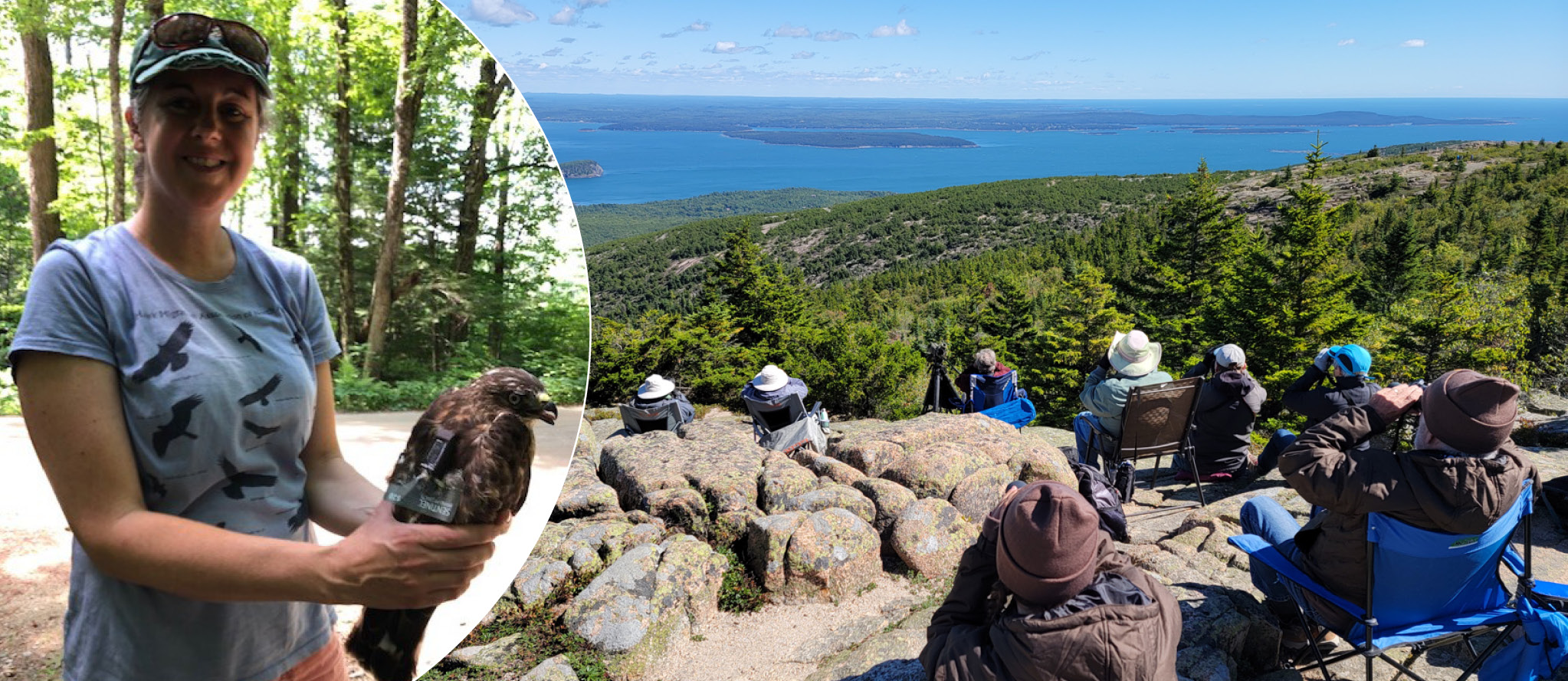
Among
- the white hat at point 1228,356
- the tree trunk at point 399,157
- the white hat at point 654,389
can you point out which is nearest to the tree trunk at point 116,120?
the tree trunk at point 399,157

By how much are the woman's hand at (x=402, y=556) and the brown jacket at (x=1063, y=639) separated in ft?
6.34

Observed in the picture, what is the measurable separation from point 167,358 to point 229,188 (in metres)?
0.19

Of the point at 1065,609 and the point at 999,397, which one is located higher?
the point at 1065,609

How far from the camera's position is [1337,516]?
11.2ft

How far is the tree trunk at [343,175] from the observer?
103cm

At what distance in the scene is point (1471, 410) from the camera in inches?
114

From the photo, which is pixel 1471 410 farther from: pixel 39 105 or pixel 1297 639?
pixel 39 105

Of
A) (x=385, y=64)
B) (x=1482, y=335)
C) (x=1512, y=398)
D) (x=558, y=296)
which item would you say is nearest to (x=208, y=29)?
(x=385, y=64)

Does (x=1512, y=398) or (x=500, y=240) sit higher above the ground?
(x=500, y=240)

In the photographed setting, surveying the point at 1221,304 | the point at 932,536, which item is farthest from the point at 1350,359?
the point at 1221,304

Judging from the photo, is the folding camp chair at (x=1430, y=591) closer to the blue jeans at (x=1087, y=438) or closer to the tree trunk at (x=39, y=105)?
the blue jeans at (x=1087, y=438)

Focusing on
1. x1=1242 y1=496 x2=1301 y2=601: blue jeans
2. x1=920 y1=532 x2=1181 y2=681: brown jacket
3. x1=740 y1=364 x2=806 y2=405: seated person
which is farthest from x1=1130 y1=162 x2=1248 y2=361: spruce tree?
x1=920 y1=532 x2=1181 y2=681: brown jacket

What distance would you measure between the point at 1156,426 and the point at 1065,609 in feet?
13.8

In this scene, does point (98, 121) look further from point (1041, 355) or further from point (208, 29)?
point (1041, 355)
